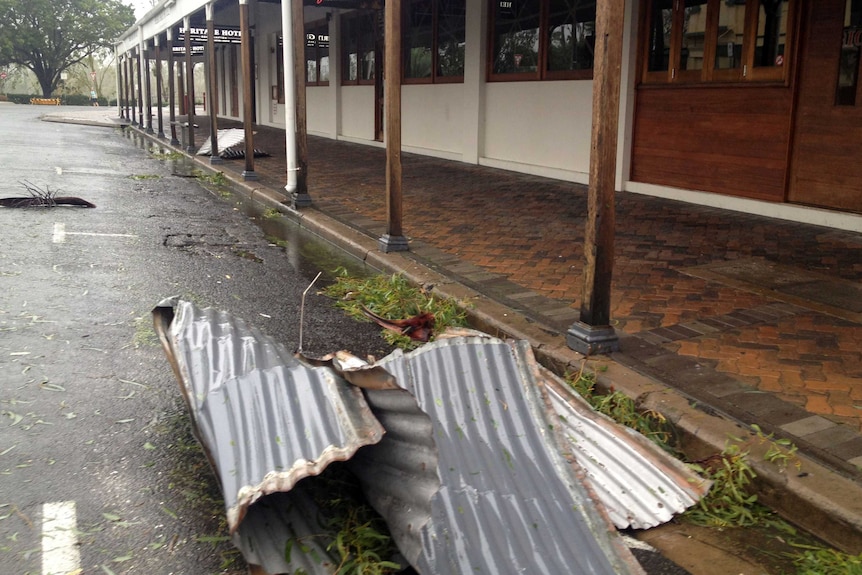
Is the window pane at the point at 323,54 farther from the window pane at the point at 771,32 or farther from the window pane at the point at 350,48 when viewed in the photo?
the window pane at the point at 771,32

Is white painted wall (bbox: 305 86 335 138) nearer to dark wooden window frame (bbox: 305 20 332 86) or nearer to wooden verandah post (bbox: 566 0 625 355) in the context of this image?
dark wooden window frame (bbox: 305 20 332 86)

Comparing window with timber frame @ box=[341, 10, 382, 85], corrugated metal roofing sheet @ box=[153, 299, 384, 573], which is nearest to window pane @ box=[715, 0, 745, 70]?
corrugated metal roofing sheet @ box=[153, 299, 384, 573]

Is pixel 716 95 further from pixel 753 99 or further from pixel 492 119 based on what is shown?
pixel 492 119

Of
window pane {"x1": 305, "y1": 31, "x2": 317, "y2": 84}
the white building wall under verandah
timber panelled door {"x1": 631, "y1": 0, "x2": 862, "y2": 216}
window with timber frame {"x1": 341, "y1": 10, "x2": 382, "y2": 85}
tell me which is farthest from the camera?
window pane {"x1": 305, "y1": 31, "x2": 317, "y2": 84}

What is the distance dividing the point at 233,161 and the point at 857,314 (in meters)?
12.2

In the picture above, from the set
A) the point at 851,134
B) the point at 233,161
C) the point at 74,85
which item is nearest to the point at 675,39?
the point at 851,134

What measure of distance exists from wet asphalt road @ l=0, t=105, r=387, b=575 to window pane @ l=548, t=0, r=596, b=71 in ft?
15.9

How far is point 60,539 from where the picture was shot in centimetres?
266

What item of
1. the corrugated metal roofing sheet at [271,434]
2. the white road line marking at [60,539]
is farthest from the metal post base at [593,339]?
the white road line marking at [60,539]

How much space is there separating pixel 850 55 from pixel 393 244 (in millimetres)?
4365

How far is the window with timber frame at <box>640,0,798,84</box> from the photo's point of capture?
7.64 meters

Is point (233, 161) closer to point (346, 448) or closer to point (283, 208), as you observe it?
point (283, 208)

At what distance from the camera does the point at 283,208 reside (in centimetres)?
966

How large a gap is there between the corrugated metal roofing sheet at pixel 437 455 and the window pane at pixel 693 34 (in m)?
6.30
